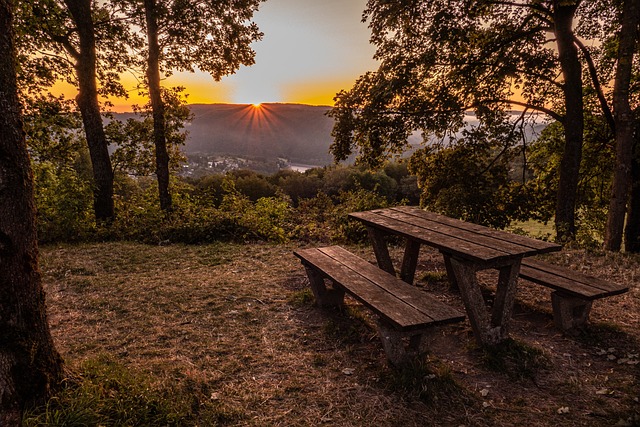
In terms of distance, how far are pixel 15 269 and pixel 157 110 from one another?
34.4ft

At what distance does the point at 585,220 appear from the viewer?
1630 cm

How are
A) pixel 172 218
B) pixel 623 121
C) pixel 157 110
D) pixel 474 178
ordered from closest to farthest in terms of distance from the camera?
1. pixel 623 121
2. pixel 172 218
3. pixel 474 178
4. pixel 157 110

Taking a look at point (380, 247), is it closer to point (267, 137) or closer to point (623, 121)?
point (623, 121)

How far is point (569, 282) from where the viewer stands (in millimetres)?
4160

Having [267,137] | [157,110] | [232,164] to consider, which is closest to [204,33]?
[157,110]

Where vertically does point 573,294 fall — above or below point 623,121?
below

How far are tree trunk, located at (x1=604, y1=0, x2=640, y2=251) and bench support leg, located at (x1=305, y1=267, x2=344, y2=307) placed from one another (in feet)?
27.3

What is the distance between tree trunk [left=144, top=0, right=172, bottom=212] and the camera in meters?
10.8

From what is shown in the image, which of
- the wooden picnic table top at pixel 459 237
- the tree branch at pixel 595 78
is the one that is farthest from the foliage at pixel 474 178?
the wooden picnic table top at pixel 459 237

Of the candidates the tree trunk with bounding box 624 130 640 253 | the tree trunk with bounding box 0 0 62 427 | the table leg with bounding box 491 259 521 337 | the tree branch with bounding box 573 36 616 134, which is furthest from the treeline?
the tree trunk with bounding box 624 130 640 253

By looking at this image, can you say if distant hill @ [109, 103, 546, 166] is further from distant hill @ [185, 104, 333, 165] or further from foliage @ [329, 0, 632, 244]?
foliage @ [329, 0, 632, 244]

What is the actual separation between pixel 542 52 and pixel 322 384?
36.2 ft

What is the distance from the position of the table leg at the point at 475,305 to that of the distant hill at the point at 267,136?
130 metres

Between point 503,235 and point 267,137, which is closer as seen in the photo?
point 503,235
